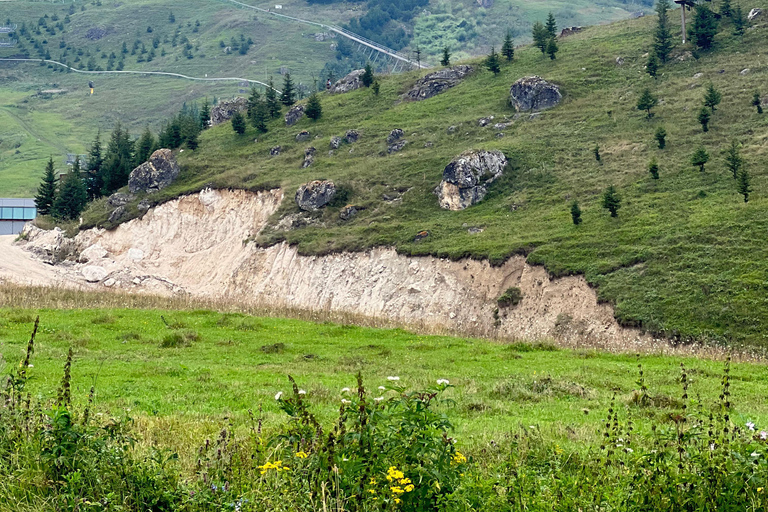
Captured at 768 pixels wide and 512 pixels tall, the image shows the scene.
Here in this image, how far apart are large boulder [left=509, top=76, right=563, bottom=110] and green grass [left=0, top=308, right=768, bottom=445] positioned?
6098 centimetres

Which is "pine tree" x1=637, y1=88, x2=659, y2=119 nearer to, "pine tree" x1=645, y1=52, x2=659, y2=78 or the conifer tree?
"pine tree" x1=645, y1=52, x2=659, y2=78

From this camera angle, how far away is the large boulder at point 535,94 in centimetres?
8894

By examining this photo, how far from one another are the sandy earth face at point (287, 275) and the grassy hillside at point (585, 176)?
1623 mm

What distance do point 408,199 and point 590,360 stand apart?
4820 centimetres

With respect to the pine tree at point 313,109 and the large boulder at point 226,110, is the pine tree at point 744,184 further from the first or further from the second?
the large boulder at point 226,110

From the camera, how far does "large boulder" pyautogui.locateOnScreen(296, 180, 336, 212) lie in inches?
3051

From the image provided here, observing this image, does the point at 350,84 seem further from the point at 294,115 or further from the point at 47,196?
the point at 47,196

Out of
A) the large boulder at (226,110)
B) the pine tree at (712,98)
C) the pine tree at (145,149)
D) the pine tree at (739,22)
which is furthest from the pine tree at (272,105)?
the pine tree at (739,22)

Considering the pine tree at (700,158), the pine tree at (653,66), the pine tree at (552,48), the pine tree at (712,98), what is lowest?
the pine tree at (700,158)

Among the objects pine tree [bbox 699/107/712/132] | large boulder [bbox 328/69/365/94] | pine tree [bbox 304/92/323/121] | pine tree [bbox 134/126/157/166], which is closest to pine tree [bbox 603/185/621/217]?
pine tree [bbox 699/107/712/132]

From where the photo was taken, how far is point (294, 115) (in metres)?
104

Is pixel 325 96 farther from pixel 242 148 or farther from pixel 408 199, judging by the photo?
pixel 408 199

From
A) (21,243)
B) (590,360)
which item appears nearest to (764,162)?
(590,360)

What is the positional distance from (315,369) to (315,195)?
54.4m
